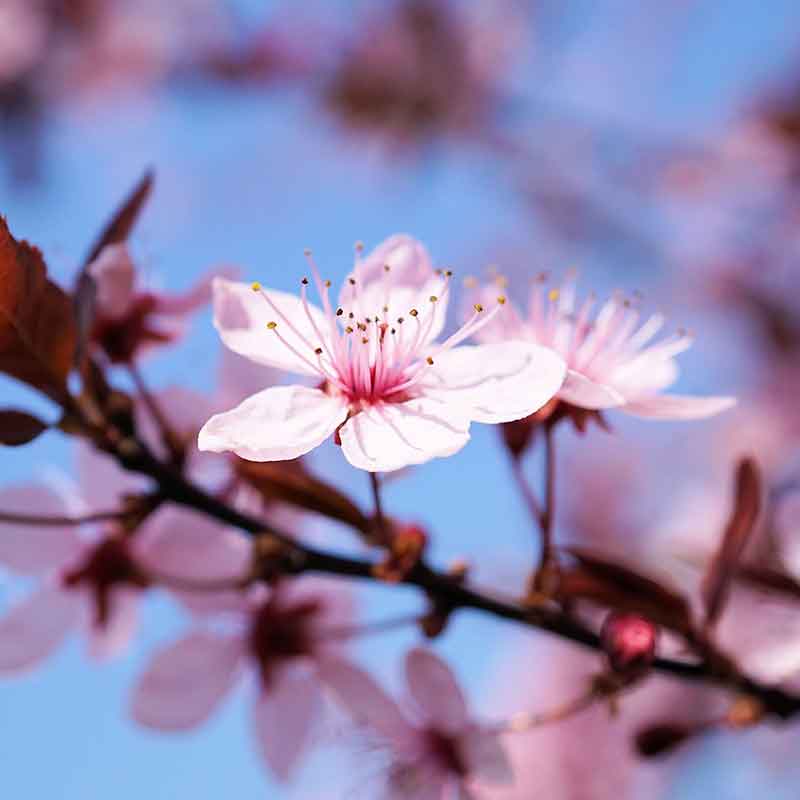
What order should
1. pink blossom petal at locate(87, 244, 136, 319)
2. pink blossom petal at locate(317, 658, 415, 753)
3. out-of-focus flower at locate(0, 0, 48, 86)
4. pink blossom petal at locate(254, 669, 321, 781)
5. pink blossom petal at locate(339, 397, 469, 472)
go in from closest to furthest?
pink blossom petal at locate(339, 397, 469, 472)
pink blossom petal at locate(87, 244, 136, 319)
pink blossom petal at locate(317, 658, 415, 753)
pink blossom petal at locate(254, 669, 321, 781)
out-of-focus flower at locate(0, 0, 48, 86)

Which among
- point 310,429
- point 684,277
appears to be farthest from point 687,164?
point 310,429

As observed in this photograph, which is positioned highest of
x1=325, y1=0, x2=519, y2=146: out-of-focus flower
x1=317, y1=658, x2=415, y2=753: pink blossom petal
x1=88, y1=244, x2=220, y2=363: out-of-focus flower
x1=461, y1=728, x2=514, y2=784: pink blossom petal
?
x1=325, y1=0, x2=519, y2=146: out-of-focus flower

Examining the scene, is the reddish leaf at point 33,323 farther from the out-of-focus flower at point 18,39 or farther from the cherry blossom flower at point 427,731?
the out-of-focus flower at point 18,39

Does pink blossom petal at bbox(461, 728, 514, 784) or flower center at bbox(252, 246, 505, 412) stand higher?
flower center at bbox(252, 246, 505, 412)

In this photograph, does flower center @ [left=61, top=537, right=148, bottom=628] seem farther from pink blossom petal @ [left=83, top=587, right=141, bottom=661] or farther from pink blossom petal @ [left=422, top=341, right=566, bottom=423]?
pink blossom petal @ [left=422, top=341, right=566, bottom=423]

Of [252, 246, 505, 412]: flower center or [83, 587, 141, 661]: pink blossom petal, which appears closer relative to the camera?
[252, 246, 505, 412]: flower center

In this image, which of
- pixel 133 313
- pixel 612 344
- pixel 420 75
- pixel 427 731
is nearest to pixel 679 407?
pixel 612 344

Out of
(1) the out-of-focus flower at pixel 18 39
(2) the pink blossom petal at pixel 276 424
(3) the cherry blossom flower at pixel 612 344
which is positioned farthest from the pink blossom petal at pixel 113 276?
(1) the out-of-focus flower at pixel 18 39

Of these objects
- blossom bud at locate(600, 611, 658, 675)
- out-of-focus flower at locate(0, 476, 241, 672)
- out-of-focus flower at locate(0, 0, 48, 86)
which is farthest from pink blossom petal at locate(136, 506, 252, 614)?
out-of-focus flower at locate(0, 0, 48, 86)
